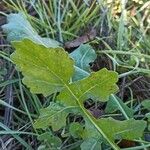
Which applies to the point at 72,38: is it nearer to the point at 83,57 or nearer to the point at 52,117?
the point at 83,57

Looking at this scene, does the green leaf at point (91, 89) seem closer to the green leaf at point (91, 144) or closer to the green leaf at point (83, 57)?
the green leaf at point (91, 144)

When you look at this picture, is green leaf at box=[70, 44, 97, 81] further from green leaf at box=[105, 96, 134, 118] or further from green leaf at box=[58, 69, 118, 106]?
green leaf at box=[58, 69, 118, 106]

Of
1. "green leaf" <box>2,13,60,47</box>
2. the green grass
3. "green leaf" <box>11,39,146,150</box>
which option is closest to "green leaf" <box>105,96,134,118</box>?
the green grass

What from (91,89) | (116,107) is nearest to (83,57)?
(116,107)

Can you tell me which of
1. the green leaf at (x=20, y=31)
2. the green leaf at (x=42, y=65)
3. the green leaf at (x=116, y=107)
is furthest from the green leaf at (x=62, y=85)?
the green leaf at (x=20, y=31)

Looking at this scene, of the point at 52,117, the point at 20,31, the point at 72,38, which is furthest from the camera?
the point at 72,38

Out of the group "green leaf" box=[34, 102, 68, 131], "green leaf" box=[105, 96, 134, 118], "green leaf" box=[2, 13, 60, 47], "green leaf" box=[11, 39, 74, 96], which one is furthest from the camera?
"green leaf" box=[2, 13, 60, 47]
